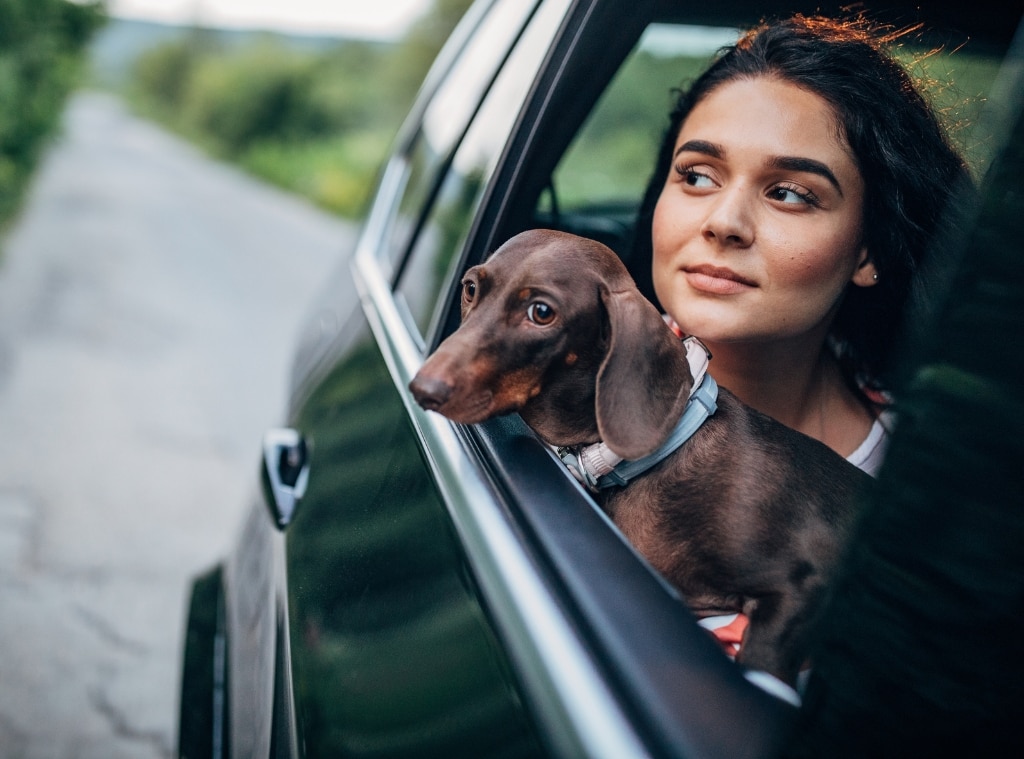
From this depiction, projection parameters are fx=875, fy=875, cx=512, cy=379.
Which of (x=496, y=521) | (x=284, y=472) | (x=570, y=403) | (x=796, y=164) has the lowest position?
(x=284, y=472)

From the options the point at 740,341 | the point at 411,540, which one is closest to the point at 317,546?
the point at 411,540

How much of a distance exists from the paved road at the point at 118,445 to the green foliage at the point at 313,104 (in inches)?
454

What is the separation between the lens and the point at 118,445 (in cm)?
543

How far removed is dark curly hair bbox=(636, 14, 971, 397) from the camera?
1517 millimetres

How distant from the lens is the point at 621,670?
982 mm

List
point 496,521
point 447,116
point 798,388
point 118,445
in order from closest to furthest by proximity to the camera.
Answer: point 496,521 → point 798,388 → point 447,116 → point 118,445

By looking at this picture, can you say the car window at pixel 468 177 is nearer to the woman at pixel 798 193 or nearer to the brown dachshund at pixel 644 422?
the woman at pixel 798 193

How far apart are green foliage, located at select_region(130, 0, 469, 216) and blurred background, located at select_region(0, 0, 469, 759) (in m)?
0.49

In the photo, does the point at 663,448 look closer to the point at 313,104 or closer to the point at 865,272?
the point at 865,272

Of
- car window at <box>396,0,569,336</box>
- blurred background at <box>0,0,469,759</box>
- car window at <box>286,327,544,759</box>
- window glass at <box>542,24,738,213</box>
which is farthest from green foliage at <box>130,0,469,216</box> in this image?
car window at <box>286,327,544,759</box>

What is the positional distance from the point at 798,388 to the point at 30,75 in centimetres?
1472

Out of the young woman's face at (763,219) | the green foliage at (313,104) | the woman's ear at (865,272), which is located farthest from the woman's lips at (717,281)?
the green foliage at (313,104)

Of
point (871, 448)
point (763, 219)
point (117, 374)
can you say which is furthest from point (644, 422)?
point (117, 374)

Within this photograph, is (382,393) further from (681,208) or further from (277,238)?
(277,238)
